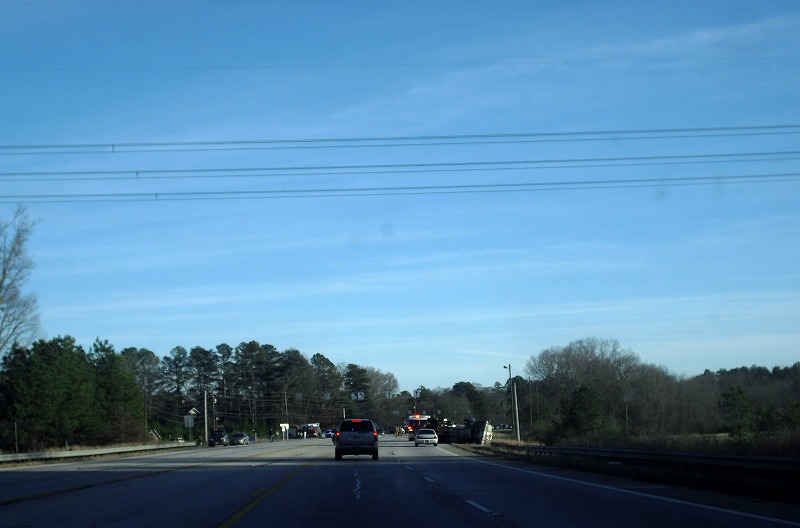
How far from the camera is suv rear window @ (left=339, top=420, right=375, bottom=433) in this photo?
40.8 meters

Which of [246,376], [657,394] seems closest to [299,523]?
[657,394]

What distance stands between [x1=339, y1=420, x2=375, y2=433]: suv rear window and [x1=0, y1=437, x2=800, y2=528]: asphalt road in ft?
43.3

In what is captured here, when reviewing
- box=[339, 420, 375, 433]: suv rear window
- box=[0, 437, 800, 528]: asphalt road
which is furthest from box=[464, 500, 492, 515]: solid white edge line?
box=[339, 420, 375, 433]: suv rear window

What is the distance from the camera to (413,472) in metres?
29.0

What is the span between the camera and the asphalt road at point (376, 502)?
46.7 feet

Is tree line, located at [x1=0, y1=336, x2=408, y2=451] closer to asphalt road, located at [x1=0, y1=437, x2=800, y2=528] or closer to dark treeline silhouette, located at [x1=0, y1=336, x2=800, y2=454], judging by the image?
dark treeline silhouette, located at [x1=0, y1=336, x2=800, y2=454]

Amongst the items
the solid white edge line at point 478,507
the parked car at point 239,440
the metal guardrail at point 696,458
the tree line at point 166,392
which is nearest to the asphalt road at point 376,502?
the solid white edge line at point 478,507

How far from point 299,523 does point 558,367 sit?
82.6 m

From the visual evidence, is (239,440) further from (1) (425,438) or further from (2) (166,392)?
(2) (166,392)

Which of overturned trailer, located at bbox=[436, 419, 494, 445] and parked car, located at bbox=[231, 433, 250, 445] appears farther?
parked car, located at bbox=[231, 433, 250, 445]

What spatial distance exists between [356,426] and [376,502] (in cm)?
2336

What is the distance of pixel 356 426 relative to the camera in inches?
1620

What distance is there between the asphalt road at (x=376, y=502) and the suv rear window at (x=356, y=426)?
13.2 metres

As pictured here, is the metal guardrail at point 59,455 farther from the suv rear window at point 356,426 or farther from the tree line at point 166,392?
the suv rear window at point 356,426
